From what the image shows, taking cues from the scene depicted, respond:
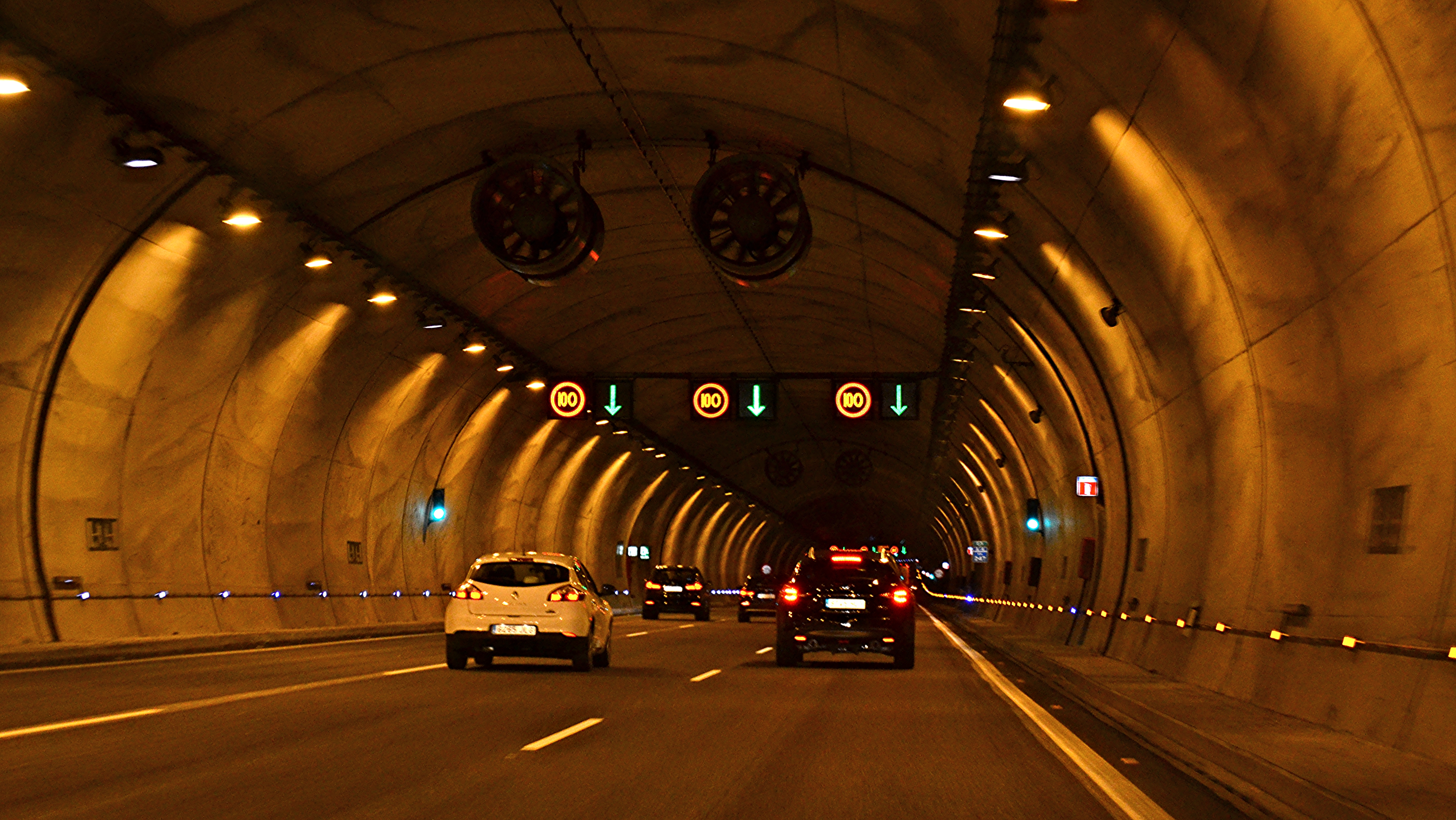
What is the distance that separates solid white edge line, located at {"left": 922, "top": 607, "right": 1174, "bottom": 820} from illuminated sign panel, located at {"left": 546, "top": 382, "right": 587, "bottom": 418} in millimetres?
15808

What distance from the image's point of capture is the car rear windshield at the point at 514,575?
2186 centimetres

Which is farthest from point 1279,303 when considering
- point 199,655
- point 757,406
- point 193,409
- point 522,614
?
point 757,406

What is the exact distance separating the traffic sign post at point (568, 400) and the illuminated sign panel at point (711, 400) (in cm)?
275

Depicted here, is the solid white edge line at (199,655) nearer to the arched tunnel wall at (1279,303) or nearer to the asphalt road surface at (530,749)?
the asphalt road surface at (530,749)

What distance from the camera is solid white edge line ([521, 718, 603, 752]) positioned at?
39.5 ft

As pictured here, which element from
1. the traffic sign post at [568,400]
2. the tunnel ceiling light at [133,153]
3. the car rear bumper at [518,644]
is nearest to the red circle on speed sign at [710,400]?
the traffic sign post at [568,400]

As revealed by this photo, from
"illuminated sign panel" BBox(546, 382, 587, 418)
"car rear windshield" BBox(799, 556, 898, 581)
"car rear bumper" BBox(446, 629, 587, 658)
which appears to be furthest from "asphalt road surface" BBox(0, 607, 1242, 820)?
"illuminated sign panel" BBox(546, 382, 587, 418)

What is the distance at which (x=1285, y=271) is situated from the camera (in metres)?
14.0

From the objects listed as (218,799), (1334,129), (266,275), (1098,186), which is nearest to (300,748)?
(218,799)

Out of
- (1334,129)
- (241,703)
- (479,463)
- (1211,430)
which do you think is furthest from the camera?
(479,463)

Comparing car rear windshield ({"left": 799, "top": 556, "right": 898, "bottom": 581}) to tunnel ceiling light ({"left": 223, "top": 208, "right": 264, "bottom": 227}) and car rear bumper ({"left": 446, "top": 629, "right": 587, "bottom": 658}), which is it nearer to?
car rear bumper ({"left": 446, "top": 629, "right": 587, "bottom": 658})

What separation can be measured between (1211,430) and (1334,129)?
317 inches

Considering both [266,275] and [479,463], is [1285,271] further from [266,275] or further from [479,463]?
[479,463]

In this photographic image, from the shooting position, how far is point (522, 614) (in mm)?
21625
